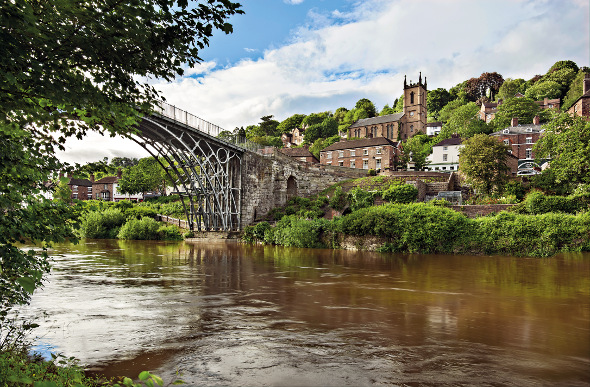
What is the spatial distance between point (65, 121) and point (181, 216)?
45790 millimetres

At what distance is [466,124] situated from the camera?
74.6 metres

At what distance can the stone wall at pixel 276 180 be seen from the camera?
129 feet

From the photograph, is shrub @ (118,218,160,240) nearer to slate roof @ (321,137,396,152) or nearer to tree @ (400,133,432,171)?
slate roof @ (321,137,396,152)

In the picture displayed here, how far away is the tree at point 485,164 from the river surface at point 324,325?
19465 millimetres

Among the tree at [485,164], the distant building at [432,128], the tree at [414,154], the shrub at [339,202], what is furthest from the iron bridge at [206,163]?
the distant building at [432,128]

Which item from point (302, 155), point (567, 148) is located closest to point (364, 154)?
point (302, 155)

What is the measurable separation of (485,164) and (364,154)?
1237 inches

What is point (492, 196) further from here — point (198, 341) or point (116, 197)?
point (116, 197)

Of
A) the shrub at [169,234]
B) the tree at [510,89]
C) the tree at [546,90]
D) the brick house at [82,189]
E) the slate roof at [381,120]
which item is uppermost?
the tree at [510,89]

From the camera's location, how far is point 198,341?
764 centimetres

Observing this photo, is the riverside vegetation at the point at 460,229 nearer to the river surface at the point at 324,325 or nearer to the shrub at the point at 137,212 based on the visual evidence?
the river surface at the point at 324,325

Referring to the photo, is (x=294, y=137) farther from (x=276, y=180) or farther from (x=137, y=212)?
(x=137, y=212)

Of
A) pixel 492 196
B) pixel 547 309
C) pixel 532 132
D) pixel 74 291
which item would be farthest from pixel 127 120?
pixel 532 132

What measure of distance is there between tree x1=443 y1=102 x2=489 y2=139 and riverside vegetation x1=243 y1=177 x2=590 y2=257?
43352mm
